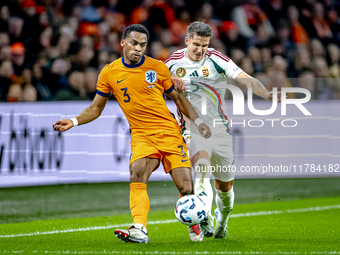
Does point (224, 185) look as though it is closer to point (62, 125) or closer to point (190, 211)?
point (190, 211)

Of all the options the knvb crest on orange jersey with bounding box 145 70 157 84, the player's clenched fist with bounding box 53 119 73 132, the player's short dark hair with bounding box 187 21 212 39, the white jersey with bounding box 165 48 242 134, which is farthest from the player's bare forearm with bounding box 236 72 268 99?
the player's clenched fist with bounding box 53 119 73 132

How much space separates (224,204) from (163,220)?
6.17 ft

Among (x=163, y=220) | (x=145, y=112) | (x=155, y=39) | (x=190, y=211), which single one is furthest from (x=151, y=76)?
(x=155, y=39)

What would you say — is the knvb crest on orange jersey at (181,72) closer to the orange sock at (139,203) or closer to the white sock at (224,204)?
the white sock at (224,204)

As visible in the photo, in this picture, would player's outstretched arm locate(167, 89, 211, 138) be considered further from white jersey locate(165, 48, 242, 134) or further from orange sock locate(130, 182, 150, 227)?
orange sock locate(130, 182, 150, 227)

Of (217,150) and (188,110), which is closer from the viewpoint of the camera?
(188,110)

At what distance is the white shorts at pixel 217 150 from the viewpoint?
6.02 metres

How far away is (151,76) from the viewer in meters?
5.58

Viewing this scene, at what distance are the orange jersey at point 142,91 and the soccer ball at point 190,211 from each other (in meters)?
0.83

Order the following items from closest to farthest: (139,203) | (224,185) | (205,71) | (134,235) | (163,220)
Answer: (134,235), (139,203), (224,185), (205,71), (163,220)

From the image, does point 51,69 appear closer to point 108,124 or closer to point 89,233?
point 108,124

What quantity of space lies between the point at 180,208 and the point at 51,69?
6.61 meters

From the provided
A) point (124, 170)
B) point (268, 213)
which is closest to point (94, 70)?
point (124, 170)

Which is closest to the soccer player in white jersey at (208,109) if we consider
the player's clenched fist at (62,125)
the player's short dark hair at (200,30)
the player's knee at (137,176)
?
the player's short dark hair at (200,30)
